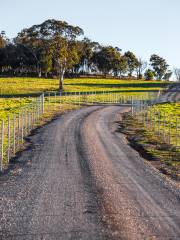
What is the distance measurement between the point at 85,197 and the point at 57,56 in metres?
78.5

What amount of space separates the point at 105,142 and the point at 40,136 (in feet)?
15.7

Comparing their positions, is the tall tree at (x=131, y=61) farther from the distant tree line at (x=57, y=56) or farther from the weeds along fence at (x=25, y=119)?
the weeds along fence at (x=25, y=119)

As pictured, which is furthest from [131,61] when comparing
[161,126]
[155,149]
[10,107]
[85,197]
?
[85,197]

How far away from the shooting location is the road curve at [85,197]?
13281 mm

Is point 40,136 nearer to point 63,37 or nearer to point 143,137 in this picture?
point 143,137

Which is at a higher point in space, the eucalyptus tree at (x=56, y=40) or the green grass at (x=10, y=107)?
the eucalyptus tree at (x=56, y=40)

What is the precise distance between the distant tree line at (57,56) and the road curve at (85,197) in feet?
219

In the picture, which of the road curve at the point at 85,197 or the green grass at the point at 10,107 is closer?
the road curve at the point at 85,197

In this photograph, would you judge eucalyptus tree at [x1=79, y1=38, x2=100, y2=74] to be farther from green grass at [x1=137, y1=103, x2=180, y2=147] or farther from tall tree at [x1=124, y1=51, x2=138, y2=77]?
green grass at [x1=137, y1=103, x2=180, y2=147]

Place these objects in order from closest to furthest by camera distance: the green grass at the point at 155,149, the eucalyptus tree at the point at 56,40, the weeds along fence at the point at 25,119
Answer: the green grass at the point at 155,149, the weeds along fence at the point at 25,119, the eucalyptus tree at the point at 56,40

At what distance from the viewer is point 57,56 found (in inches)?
3684

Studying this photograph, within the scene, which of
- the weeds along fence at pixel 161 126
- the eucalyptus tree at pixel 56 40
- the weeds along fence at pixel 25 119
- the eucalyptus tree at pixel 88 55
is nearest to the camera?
the weeds along fence at pixel 25 119

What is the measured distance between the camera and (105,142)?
102 feet

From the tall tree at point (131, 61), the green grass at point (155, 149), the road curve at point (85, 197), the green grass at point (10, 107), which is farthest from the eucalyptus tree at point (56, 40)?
the tall tree at point (131, 61)
